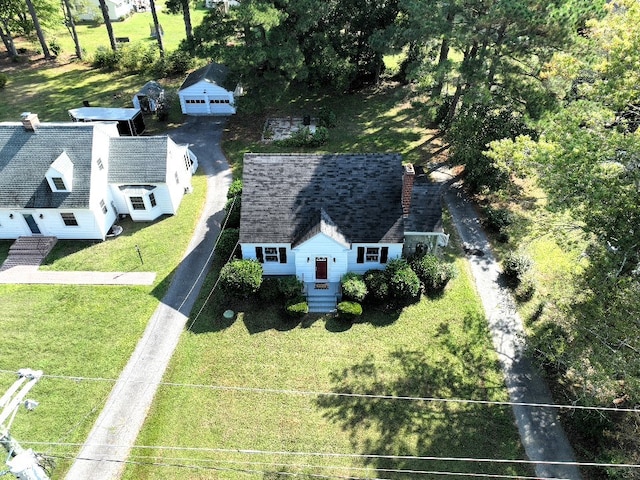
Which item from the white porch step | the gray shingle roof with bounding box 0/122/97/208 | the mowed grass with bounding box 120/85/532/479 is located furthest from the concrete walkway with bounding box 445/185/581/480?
the gray shingle roof with bounding box 0/122/97/208

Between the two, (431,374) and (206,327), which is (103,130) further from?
(431,374)

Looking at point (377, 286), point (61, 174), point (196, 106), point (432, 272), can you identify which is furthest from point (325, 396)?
point (196, 106)

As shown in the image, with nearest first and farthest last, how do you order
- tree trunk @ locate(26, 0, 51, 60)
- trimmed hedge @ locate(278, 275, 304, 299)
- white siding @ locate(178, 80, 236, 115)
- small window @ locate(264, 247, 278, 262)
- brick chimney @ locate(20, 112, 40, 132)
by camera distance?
trimmed hedge @ locate(278, 275, 304, 299), small window @ locate(264, 247, 278, 262), brick chimney @ locate(20, 112, 40, 132), white siding @ locate(178, 80, 236, 115), tree trunk @ locate(26, 0, 51, 60)

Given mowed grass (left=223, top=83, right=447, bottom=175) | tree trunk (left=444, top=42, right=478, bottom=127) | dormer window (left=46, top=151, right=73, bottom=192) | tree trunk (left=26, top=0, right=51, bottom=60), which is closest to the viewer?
dormer window (left=46, top=151, right=73, bottom=192)

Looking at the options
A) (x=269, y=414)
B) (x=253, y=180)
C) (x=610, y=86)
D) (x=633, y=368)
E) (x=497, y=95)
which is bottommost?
(x=269, y=414)

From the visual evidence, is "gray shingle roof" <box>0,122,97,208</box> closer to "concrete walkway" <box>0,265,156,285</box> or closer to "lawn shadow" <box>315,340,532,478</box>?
"concrete walkway" <box>0,265,156,285</box>

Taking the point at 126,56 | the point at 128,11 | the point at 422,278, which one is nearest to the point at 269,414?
the point at 422,278

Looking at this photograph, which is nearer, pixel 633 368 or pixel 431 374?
pixel 633 368
